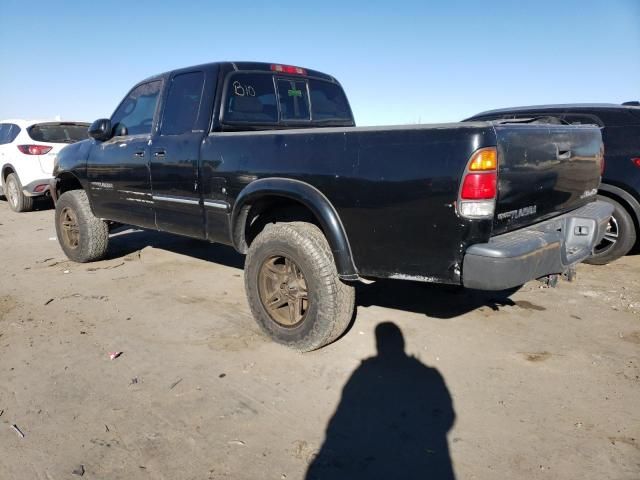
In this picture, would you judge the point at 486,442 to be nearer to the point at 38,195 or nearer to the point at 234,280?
the point at 234,280

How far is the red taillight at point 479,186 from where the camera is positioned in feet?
7.82

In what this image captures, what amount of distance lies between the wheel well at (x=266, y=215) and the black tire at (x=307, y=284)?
0.15m

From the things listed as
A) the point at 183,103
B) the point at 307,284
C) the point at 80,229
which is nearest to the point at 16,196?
the point at 80,229

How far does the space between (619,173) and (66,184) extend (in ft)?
20.9

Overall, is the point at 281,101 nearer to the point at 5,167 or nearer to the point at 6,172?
the point at 5,167

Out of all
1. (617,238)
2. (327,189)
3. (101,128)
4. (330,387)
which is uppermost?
(101,128)

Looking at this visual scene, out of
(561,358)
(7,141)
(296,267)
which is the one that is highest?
(7,141)

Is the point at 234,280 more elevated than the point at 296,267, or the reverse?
the point at 296,267

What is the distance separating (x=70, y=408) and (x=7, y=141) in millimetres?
8912

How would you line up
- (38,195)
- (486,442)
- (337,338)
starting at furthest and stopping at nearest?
(38,195) < (337,338) < (486,442)

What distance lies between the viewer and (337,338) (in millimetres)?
3400

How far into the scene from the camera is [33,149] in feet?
29.4

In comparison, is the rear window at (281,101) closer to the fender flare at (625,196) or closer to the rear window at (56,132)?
the fender flare at (625,196)

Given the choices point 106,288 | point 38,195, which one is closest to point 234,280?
point 106,288
